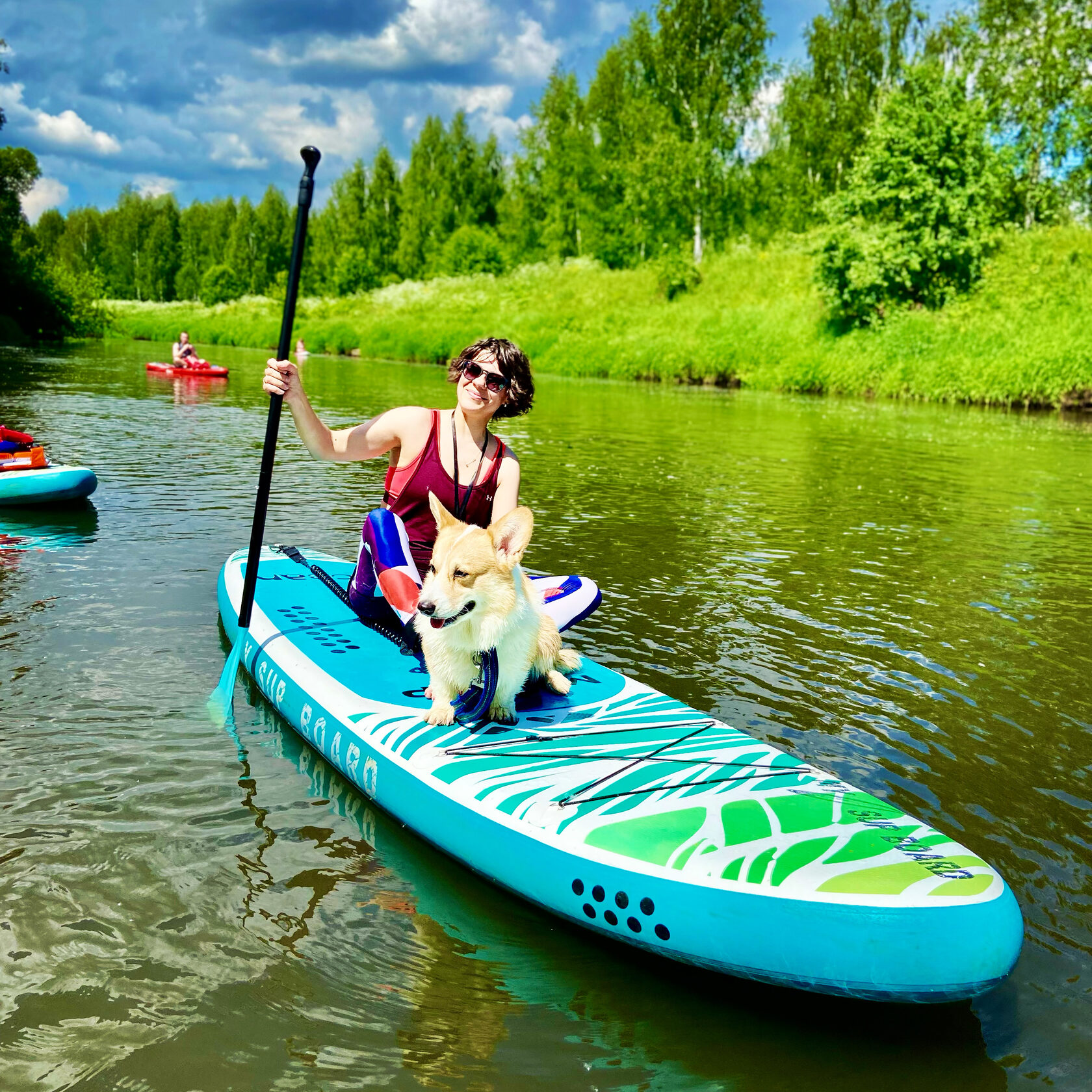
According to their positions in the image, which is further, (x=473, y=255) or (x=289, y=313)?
(x=473, y=255)

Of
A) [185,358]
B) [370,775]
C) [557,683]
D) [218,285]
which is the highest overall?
[218,285]

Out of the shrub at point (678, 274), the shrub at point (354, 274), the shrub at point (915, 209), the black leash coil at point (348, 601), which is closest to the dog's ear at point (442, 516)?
the black leash coil at point (348, 601)

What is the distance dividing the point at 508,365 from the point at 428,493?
0.71 m

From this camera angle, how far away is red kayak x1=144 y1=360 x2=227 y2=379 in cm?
2561

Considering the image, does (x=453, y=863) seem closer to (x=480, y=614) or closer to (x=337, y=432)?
(x=480, y=614)

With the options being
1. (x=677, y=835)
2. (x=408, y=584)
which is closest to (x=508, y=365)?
(x=408, y=584)

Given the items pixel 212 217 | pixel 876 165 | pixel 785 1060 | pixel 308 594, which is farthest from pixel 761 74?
pixel 212 217

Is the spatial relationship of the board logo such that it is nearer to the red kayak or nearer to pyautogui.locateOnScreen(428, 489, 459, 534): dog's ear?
pyautogui.locateOnScreen(428, 489, 459, 534): dog's ear

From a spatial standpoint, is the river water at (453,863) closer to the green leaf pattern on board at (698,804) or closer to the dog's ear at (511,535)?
the green leaf pattern on board at (698,804)

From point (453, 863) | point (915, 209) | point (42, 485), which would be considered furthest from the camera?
point (915, 209)

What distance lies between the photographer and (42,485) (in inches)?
371

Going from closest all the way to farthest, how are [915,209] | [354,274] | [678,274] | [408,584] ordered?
[408,584] → [915,209] → [678,274] → [354,274]

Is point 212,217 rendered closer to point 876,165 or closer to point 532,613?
point 876,165

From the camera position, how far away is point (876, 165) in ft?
96.6
